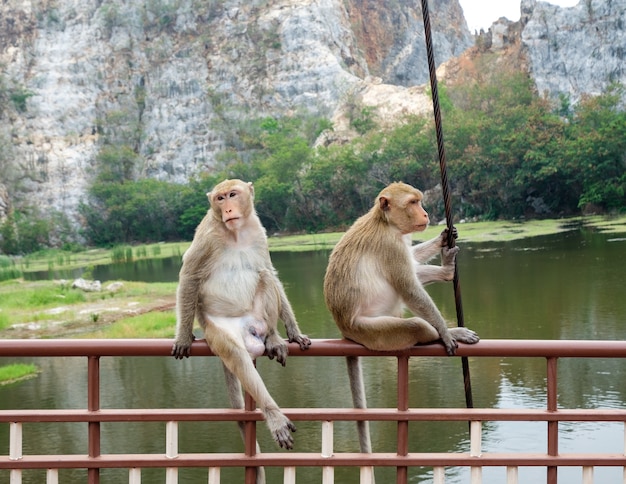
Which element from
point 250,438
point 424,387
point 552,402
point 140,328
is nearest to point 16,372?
point 140,328

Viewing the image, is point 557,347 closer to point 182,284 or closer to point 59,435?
point 182,284

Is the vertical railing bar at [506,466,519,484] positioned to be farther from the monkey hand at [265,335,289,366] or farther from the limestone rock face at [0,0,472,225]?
the limestone rock face at [0,0,472,225]

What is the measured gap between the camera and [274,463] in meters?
2.67

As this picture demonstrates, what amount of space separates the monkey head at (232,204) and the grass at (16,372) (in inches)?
389

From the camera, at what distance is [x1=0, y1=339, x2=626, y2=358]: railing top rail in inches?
102

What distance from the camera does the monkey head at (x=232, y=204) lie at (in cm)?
338

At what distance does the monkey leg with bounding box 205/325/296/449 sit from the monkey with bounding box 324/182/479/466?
0.35 metres

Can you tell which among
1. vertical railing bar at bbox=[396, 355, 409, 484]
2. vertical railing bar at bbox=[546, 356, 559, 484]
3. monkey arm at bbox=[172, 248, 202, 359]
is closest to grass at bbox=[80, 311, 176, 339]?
monkey arm at bbox=[172, 248, 202, 359]

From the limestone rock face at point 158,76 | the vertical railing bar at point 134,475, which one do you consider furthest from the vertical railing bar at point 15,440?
the limestone rock face at point 158,76

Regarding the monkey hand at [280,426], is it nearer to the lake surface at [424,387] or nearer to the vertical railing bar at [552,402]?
the vertical railing bar at [552,402]

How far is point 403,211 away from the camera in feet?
11.0

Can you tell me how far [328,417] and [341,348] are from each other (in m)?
0.22

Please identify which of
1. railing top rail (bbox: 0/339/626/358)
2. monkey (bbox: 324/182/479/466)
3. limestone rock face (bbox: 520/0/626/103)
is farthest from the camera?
limestone rock face (bbox: 520/0/626/103)

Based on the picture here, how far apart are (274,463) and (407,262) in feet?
3.21
